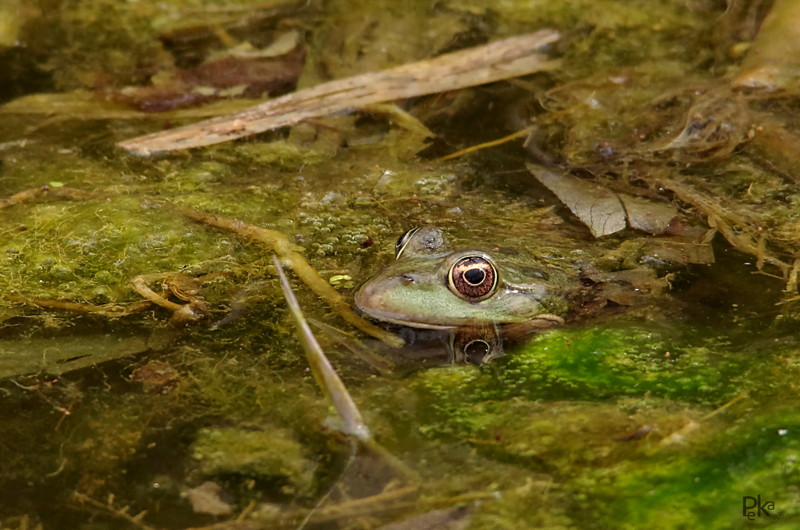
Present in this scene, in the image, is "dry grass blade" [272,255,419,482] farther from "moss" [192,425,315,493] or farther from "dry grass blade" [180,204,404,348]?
"dry grass blade" [180,204,404,348]

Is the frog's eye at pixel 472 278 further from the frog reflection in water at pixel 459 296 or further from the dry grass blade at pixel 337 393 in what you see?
the dry grass blade at pixel 337 393

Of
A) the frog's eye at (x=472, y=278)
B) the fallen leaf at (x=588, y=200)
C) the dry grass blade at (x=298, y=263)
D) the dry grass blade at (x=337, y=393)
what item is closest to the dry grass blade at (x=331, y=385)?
the dry grass blade at (x=337, y=393)

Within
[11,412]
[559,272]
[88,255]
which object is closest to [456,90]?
[559,272]
